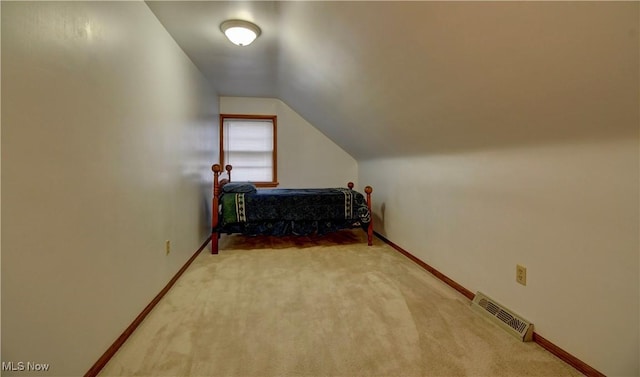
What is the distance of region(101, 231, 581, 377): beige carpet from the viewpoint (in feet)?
4.61

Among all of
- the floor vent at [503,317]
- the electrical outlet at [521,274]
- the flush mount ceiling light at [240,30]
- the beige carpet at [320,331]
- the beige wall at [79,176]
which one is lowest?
the beige carpet at [320,331]

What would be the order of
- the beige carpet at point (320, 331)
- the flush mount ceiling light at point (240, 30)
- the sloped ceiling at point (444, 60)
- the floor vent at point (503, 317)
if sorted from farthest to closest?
1. the flush mount ceiling light at point (240, 30)
2. the floor vent at point (503, 317)
3. the beige carpet at point (320, 331)
4. the sloped ceiling at point (444, 60)

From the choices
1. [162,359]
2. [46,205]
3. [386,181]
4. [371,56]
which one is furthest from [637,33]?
[386,181]

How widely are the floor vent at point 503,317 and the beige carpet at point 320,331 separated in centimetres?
5

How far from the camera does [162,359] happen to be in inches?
57.6

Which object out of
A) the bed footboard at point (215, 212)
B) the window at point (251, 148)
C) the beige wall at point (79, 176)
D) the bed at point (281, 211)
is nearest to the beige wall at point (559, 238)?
the bed at point (281, 211)

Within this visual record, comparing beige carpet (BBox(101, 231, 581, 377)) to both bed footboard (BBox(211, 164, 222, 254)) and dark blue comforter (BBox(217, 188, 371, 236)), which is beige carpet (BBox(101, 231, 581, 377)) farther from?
dark blue comforter (BBox(217, 188, 371, 236))

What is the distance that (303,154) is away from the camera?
4977mm

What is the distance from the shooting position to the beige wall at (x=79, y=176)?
0.98m

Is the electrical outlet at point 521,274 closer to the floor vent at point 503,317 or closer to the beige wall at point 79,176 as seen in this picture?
the floor vent at point 503,317

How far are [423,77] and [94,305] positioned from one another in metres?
2.18

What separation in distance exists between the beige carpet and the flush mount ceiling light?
6.56 feet

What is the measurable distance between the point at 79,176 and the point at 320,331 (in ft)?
4.74

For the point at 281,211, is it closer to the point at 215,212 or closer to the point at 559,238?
the point at 215,212
